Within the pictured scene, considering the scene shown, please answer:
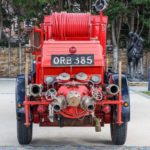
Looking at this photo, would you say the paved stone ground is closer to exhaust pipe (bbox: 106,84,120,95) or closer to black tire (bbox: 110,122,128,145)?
black tire (bbox: 110,122,128,145)

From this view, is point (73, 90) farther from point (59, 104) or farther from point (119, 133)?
point (119, 133)

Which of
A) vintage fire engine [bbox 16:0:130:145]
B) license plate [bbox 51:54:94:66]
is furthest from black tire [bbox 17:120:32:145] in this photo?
license plate [bbox 51:54:94:66]

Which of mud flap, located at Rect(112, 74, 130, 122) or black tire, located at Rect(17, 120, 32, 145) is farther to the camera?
black tire, located at Rect(17, 120, 32, 145)

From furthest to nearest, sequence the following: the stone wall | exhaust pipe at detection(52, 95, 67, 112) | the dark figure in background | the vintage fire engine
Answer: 1. the stone wall
2. the dark figure in background
3. the vintage fire engine
4. exhaust pipe at detection(52, 95, 67, 112)

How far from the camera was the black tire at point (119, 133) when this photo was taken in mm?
A: 9594

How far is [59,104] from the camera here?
8594 mm

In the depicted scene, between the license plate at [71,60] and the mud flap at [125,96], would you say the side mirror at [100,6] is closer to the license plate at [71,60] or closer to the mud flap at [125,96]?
the mud flap at [125,96]

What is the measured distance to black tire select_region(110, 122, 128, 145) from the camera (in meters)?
9.59

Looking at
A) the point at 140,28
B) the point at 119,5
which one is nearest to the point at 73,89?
the point at 119,5

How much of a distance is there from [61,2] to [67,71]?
23980 mm

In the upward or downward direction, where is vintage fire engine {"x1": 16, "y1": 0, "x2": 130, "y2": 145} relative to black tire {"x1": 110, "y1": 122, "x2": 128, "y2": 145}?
upward

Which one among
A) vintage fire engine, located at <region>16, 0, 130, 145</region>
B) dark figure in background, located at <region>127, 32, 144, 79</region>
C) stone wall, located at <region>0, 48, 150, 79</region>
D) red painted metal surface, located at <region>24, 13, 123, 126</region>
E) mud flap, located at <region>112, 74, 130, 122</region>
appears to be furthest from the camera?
stone wall, located at <region>0, 48, 150, 79</region>

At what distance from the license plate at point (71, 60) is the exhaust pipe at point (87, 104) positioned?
66 centimetres

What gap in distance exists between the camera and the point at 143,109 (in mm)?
15734
